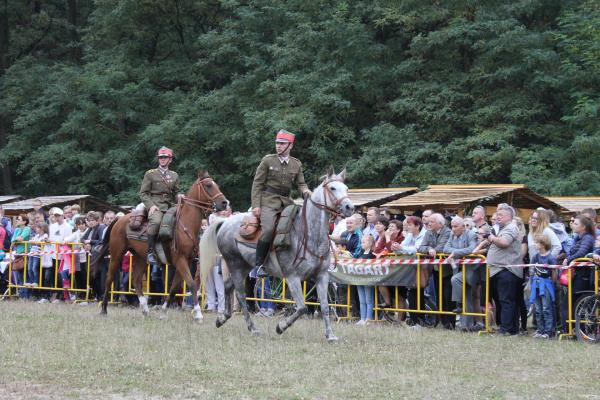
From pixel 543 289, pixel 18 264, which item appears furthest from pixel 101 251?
pixel 543 289

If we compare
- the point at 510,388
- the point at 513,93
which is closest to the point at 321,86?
the point at 513,93

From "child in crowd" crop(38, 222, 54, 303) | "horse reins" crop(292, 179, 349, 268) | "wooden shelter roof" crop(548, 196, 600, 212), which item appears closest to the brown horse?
"horse reins" crop(292, 179, 349, 268)

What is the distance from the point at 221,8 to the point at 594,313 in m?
34.0

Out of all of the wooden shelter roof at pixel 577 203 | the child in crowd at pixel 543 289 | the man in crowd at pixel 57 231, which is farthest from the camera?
the wooden shelter roof at pixel 577 203

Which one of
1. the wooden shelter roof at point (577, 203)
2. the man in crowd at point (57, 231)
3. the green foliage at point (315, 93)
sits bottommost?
the man in crowd at point (57, 231)

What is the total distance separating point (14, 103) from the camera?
48.4 m

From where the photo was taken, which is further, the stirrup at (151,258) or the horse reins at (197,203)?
the stirrup at (151,258)

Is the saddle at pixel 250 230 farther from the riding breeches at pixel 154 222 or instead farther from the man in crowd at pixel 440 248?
the man in crowd at pixel 440 248

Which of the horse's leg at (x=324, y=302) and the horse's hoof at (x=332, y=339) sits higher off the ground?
the horse's leg at (x=324, y=302)

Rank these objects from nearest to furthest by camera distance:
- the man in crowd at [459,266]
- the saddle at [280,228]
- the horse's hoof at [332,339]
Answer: the horse's hoof at [332,339] → the saddle at [280,228] → the man in crowd at [459,266]

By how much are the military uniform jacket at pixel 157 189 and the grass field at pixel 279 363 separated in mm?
3013

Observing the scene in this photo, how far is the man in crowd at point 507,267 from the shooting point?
15945 mm

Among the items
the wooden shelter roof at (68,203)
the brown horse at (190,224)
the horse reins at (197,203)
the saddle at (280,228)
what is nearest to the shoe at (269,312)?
the brown horse at (190,224)

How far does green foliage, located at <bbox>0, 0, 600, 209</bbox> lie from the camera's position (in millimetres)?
34594
